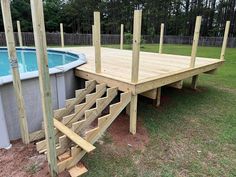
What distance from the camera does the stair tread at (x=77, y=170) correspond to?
78.2 inches

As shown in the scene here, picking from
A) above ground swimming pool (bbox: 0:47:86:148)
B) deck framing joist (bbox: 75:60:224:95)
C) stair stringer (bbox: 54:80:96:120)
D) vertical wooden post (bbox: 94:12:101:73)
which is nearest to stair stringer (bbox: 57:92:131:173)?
deck framing joist (bbox: 75:60:224:95)

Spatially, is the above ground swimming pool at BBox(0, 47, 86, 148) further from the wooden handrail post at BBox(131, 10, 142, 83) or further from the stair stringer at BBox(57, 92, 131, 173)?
the wooden handrail post at BBox(131, 10, 142, 83)

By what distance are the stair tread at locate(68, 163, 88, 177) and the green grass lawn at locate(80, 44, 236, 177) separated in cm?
8

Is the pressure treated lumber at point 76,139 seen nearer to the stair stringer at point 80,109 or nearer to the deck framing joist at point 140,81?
the stair stringer at point 80,109

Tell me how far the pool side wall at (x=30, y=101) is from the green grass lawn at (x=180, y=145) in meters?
1.02

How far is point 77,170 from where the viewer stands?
2.05 meters

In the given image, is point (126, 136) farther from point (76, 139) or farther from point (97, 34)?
point (97, 34)

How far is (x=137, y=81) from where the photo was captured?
2695mm

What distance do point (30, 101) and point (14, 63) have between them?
69 centimetres

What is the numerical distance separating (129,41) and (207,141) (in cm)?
1343

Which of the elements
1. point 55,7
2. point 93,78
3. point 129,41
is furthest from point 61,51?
point 55,7

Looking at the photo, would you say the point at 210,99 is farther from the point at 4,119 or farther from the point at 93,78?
the point at 4,119

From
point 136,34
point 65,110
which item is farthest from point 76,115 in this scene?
point 136,34

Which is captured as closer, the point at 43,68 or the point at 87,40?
the point at 43,68
